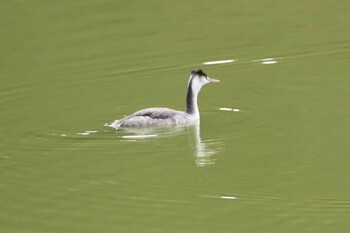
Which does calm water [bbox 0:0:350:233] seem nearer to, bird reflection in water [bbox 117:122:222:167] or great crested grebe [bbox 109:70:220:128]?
bird reflection in water [bbox 117:122:222:167]

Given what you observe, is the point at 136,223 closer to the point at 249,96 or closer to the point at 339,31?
the point at 249,96

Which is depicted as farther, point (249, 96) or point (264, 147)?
point (249, 96)

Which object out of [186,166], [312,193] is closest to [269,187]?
[312,193]

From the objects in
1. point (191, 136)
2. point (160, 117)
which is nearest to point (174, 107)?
point (160, 117)

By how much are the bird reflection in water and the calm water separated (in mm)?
28

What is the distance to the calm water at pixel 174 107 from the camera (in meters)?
12.5

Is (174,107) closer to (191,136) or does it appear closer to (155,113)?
(155,113)

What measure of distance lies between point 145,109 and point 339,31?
18.2 feet

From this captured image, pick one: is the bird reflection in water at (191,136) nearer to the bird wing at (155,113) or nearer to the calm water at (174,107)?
the calm water at (174,107)

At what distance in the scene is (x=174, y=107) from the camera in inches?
702

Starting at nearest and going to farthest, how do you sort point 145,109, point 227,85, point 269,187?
point 269,187
point 145,109
point 227,85

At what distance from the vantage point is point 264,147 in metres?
14.7

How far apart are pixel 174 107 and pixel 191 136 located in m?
2.09

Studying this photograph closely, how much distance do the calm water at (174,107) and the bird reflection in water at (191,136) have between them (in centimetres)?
3
